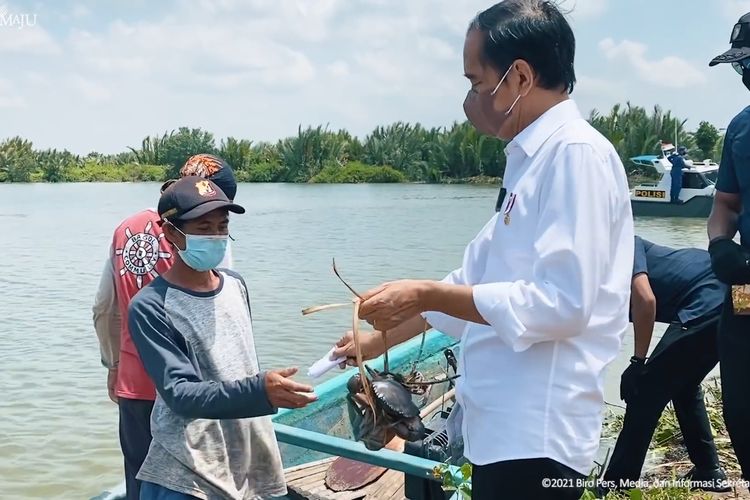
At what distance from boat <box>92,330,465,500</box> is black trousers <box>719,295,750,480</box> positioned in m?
0.90

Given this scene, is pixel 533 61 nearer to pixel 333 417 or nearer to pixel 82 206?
pixel 333 417

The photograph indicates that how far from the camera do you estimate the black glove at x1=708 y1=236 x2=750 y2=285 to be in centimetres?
238

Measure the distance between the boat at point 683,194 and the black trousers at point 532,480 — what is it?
2041 centimetres

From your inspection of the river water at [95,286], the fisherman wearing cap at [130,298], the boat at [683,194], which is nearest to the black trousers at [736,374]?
the fisherman wearing cap at [130,298]

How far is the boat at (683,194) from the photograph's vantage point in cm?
2091

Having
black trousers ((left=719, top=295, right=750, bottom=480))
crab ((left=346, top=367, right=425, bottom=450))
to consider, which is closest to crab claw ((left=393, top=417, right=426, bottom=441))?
crab ((left=346, top=367, right=425, bottom=450))

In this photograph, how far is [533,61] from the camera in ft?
4.90

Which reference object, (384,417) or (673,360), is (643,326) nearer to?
(673,360)

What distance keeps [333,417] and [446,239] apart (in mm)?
15938

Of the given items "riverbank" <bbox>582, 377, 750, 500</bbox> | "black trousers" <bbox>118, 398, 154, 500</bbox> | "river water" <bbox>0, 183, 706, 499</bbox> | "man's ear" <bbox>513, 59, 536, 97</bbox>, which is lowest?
"river water" <bbox>0, 183, 706, 499</bbox>

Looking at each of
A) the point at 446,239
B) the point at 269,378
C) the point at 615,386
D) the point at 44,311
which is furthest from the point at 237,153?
the point at 269,378

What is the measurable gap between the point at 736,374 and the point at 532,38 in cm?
148

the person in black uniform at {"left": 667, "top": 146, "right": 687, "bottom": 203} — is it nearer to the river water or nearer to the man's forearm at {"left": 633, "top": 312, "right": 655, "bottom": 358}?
the river water

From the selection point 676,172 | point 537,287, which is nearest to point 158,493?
point 537,287
